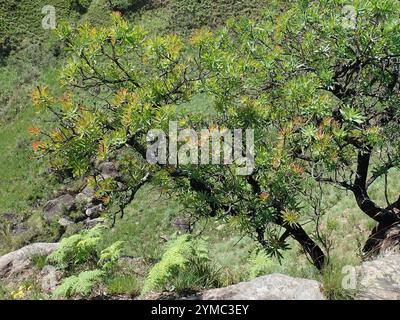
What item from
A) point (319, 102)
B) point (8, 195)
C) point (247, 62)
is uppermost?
point (247, 62)

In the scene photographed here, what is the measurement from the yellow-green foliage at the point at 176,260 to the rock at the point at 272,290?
691mm

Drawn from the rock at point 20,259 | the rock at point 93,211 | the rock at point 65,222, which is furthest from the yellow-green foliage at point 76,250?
the rock at point 65,222

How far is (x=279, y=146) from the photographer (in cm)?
716

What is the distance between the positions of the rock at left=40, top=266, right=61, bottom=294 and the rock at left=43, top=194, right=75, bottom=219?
1804 cm

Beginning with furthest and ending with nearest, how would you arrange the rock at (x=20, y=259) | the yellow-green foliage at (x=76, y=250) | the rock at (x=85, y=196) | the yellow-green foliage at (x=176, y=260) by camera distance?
the rock at (x=85, y=196), the rock at (x=20, y=259), the yellow-green foliage at (x=76, y=250), the yellow-green foliage at (x=176, y=260)

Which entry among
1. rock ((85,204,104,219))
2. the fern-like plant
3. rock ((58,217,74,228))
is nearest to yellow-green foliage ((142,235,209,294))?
the fern-like plant

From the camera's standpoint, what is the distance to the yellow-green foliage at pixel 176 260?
6.24 m

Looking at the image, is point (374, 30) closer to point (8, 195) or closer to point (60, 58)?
point (8, 195)

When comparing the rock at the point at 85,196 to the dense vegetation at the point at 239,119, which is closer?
the dense vegetation at the point at 239,119

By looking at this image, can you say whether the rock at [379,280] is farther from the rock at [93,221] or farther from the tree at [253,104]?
the rock at [93,221]

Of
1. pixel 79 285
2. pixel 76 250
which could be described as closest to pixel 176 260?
pixel 79 285

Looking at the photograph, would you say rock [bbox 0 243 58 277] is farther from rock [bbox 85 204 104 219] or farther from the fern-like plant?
rock [bbox 85 204 104 219]
